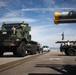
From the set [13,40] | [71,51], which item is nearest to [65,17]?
[13,40]

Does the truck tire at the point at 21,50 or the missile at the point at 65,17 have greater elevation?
the missile at the point at 65,17

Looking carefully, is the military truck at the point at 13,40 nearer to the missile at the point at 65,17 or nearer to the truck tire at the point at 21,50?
the truck tire at the point at 21,50

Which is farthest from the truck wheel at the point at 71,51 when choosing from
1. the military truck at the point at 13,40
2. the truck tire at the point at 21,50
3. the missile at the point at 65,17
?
the missile at the point at 65,17

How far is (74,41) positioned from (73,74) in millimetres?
18966

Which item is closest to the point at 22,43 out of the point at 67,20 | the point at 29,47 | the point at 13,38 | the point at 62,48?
the point at 13,38

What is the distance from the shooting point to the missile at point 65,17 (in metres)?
6.23

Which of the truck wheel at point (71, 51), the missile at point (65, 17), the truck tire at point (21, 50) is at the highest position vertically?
the missile at point (65, 17)

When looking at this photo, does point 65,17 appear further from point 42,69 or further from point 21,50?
point 21,50

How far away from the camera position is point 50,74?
866 centimetres

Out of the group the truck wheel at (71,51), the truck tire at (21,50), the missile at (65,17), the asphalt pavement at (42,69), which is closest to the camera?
the missile at (65,17)

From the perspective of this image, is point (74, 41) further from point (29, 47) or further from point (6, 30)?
point (6, 30)

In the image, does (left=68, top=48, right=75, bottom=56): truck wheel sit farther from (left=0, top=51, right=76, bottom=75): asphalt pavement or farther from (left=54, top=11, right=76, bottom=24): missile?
(left=54, top=11, right=76, bottom=24): missile

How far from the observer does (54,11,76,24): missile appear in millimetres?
6230

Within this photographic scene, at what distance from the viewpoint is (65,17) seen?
6277 millimetres
